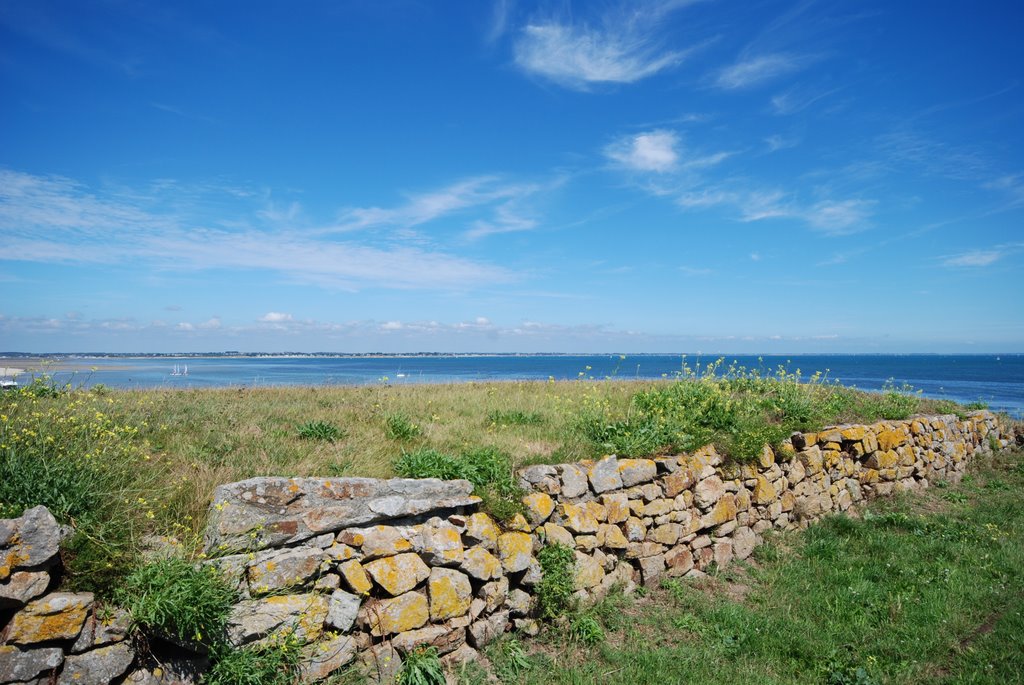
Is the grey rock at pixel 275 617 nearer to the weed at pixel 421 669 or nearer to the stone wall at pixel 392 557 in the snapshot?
the stone wall at pixel 392 557

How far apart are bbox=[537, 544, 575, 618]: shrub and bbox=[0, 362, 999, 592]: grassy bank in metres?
0.99

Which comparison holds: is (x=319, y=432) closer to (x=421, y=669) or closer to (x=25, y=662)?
(x=421, y=669)

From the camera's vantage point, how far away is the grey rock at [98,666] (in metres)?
3.91

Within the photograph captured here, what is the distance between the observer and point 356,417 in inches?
349

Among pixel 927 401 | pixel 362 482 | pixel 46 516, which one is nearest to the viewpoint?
pixel 46 516

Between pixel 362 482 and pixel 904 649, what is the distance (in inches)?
252

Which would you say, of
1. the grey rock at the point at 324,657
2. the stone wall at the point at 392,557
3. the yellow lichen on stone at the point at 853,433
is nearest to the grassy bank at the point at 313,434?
the stone wall at the point at 392,557

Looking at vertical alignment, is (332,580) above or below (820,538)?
above

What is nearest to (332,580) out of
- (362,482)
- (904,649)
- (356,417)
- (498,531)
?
(362,482)

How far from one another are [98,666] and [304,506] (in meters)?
1.84

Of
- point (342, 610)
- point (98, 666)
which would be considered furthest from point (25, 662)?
point (342, 610)

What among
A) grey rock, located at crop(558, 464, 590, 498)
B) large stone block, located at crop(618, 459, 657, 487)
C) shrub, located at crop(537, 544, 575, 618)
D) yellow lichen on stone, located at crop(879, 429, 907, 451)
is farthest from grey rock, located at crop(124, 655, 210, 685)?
yellow lichen on stone, located at crop(879, 429, 907, 451)

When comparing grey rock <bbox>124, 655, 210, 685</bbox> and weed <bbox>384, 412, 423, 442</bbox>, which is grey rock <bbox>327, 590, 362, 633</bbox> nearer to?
grey rock <bbox>124, 655, 210, 685</bbox>

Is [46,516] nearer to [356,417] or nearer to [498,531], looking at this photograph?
[498,531]
